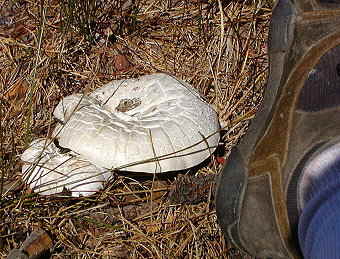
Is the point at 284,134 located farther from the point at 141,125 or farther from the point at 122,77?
the point at 122,77

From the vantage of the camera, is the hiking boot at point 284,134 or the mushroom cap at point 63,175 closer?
the hiking boot at point 284,134

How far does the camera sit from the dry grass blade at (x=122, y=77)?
7.66ft

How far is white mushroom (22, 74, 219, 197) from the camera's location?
2201 mm

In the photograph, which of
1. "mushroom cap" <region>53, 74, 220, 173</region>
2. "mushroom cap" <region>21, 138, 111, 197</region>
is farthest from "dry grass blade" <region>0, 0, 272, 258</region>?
"mushroom cap" <region>53, 74, 220, 173</region>

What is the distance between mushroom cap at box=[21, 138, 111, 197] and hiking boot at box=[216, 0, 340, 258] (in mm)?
474

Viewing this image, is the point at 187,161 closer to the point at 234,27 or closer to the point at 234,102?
the point at 234,102

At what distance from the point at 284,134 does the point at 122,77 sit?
0.91 m

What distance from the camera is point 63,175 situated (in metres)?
2.27

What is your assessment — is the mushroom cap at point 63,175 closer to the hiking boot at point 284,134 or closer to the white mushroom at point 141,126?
the white mushroom at point 141,126

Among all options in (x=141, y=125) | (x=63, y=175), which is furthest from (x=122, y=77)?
(x=63, y=175)

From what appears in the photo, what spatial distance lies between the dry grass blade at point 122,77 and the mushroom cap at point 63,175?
0.04m

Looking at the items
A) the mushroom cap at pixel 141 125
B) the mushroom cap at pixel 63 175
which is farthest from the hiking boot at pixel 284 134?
the mushroom cap at pixel 63 175

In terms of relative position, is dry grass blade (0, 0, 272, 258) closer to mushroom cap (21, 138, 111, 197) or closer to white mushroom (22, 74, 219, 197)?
mushroom cap (21, 138, 111, 197)

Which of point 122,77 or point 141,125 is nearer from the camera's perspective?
point 141,125
